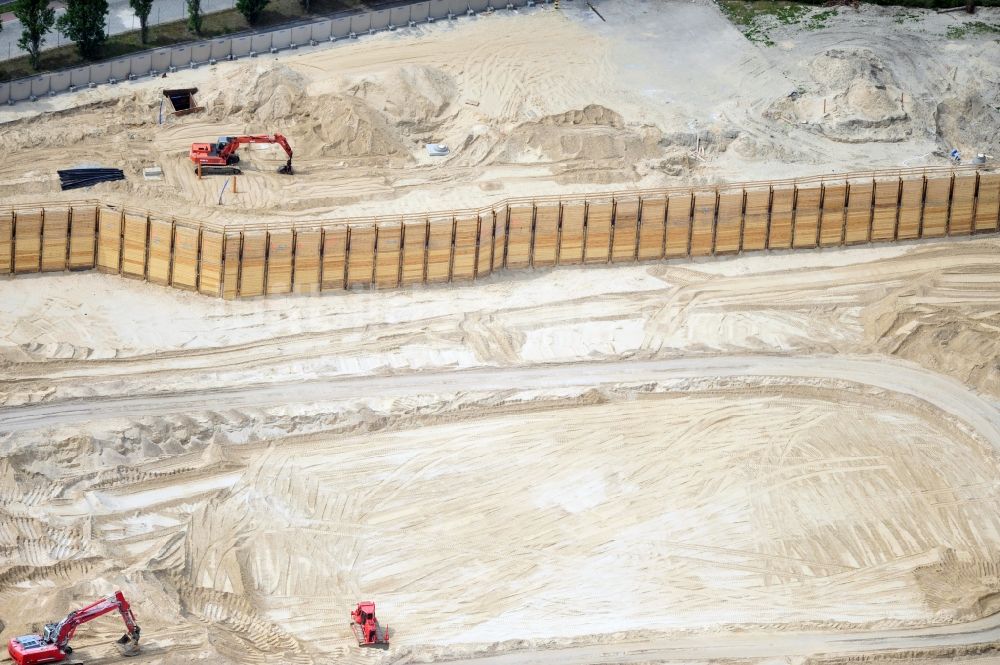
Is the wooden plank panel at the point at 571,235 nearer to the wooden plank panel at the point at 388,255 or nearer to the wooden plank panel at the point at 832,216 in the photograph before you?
the wooden plank panel at the point at 388,255

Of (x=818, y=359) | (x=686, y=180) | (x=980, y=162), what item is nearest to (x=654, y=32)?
(x=686, y=180)

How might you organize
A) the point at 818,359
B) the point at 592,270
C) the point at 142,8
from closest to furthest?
the point at 818,359, the point at 592,270, the point at 142,8

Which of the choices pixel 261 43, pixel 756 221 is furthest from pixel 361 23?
pixel 756 221

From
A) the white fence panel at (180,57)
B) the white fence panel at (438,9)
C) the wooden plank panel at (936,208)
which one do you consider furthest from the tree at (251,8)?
the wooden plank panel at (936,208)

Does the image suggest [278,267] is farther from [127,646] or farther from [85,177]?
[127,646]

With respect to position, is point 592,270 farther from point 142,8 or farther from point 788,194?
point 142,8

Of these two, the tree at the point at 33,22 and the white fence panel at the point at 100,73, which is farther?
the tree at the point at 33,22
